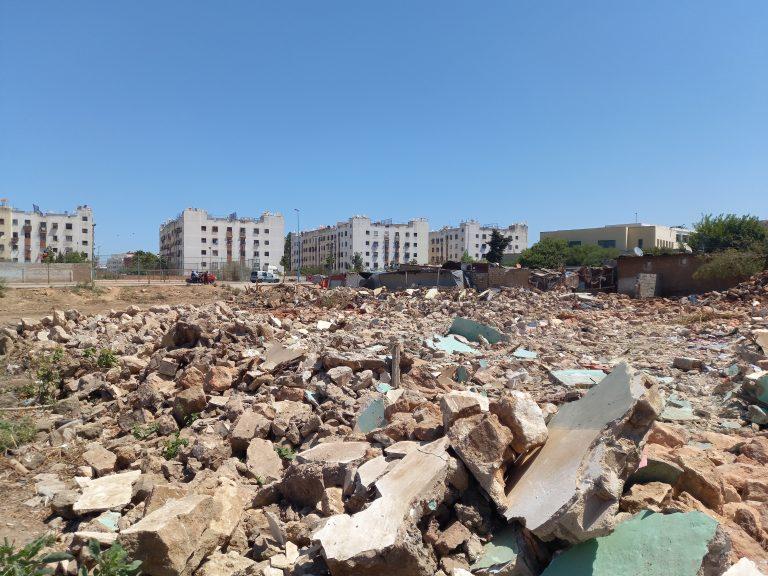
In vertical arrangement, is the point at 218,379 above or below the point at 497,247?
below

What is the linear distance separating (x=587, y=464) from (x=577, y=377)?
4680mm

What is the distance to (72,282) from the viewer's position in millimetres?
27500

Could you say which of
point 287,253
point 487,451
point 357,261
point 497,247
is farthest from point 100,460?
point 287,253

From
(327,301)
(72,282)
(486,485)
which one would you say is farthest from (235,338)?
(72,282)

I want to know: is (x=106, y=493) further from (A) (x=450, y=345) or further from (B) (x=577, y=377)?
(A) (x=450, y=345)

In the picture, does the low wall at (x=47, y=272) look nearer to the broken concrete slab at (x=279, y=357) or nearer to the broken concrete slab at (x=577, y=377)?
the broken concrete slab at (x=279, y=357)

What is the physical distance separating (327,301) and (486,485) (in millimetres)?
14484

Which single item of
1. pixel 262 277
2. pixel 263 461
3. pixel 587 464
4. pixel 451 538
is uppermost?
pixel 262 277

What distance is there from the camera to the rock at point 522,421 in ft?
10.2

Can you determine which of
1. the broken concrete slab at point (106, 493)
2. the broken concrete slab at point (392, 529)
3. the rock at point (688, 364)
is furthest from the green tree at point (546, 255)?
the broken concrete slab at point (392, 529)

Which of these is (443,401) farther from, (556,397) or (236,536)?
(556,397)

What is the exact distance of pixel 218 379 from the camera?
19.9 ft

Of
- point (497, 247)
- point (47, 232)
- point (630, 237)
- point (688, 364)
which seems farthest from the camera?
point (47, 232)

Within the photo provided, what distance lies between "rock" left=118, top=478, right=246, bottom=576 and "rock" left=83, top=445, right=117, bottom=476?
1548mm
